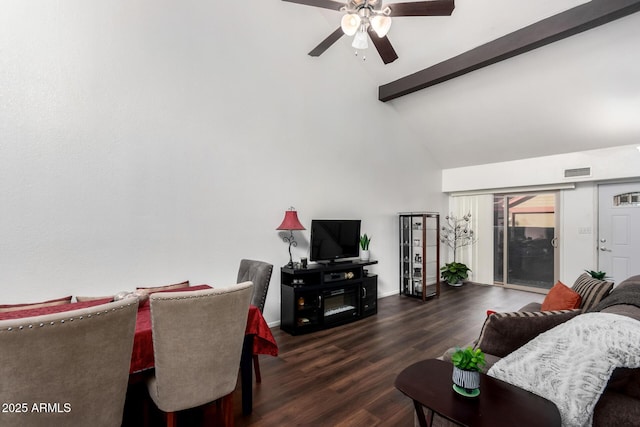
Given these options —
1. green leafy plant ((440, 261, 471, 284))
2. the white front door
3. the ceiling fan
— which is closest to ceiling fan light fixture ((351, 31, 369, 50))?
the ceiling fan

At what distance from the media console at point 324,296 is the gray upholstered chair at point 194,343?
1.90 metres

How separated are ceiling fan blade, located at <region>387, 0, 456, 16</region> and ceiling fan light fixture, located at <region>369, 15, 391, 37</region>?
4.5 inches

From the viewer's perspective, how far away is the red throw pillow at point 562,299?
235cm

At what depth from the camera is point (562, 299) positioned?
2.43m

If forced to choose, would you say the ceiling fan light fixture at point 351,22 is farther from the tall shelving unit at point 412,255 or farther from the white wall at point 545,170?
the white wall at point 545,170

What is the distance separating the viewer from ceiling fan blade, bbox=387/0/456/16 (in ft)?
7.48

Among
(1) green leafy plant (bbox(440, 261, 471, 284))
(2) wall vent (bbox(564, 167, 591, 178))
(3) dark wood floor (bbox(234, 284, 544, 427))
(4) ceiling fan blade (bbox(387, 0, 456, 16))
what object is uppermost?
(4) ceiling fan blade (bbox(387, 0, 456, 16))

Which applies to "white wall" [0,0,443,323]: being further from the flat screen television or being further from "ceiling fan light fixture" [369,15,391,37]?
"ceiling fan light fixture" [369,15,391,37]

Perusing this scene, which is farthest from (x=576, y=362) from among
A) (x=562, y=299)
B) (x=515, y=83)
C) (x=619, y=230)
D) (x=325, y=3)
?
(x=619, y=230)

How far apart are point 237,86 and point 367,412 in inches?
138

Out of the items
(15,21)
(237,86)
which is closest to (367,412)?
(237,86)

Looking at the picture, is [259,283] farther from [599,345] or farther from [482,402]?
[599,345]

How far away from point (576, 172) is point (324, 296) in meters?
4.88

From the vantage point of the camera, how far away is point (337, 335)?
142 inches
